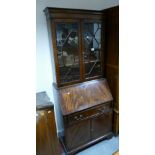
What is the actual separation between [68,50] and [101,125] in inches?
47.1

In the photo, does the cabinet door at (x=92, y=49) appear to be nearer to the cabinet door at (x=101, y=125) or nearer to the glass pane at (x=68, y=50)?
the glass pane at (x=68, y=50)

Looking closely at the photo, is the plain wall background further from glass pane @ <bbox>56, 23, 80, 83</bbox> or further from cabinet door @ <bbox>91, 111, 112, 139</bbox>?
cabinet door @ <bbox>91, 111, 112, 139</bbox>

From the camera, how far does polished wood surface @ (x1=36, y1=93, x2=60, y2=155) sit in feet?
5.49

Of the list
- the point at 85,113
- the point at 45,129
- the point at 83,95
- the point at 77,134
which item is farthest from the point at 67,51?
the point at 77,134

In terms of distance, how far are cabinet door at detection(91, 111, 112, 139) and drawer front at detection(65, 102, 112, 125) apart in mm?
76

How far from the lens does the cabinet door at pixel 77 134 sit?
2057 millimetres

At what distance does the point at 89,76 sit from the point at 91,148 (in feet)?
3.44

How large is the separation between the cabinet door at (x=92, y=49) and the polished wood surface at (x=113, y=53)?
0.41 feet

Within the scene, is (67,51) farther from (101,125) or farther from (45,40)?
(101,125)

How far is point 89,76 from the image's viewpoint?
2.27m

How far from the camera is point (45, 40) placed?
2102mm
